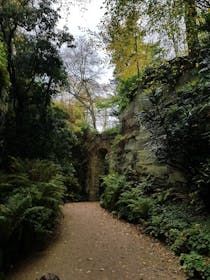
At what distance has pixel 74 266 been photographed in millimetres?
3480

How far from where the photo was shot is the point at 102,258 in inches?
147

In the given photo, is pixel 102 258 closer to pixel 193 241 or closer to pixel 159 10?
pixel 193 241

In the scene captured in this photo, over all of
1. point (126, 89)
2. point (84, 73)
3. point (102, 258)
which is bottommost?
point (102, 258)

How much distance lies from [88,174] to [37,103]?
20.3 ft

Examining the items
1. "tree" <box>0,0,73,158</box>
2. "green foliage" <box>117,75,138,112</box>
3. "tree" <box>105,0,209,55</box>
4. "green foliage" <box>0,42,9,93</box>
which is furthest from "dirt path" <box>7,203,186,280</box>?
"green foliage" <box>117,75,138,112</box>

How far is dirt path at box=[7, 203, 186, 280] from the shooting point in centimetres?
326

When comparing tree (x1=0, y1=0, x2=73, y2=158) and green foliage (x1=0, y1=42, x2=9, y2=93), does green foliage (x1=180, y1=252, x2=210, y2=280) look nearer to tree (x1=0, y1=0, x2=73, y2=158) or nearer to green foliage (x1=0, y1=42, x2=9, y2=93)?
green foliage (x1=0, y1=42, x2=9, y2=93)

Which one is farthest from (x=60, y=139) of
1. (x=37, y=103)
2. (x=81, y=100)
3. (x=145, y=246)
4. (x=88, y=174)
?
(x=81, y=100)

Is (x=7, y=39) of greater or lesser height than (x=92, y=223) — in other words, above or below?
above

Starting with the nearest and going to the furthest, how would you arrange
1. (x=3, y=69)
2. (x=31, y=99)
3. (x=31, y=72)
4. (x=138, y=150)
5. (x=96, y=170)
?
(x=3, y=69)
(x=31, y=72)
(x=31, y=99)
(x=138, y=150)
(x=96, y=170)

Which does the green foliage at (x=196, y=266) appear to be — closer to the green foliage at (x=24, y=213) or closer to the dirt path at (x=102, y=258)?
the dirt path at (x=102, y=258)

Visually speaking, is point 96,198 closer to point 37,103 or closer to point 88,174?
point 88,174

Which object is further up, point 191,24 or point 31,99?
point 191,24

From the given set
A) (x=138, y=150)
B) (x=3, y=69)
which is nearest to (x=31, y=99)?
(x=3, y=69)
